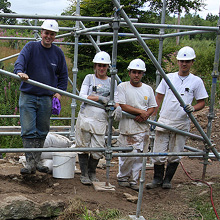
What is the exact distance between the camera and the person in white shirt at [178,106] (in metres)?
5.04

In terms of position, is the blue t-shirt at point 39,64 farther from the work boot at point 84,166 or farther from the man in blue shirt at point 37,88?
the work boot at point 84,166

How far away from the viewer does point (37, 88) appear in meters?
4.71

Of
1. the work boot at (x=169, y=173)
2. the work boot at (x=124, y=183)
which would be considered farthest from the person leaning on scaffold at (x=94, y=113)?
the work boot at (x=169, y=173)

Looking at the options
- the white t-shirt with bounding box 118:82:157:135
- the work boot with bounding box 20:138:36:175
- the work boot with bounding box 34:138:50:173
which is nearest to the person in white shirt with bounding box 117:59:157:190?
the white t-shirt with bounding box 118:82:157:135

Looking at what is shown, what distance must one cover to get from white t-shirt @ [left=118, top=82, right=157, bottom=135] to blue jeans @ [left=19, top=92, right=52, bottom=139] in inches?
38.8

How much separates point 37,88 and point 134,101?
1276 mm

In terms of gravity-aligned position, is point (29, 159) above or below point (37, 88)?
below

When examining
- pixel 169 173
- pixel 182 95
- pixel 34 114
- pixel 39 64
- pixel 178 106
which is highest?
pixel 39 64

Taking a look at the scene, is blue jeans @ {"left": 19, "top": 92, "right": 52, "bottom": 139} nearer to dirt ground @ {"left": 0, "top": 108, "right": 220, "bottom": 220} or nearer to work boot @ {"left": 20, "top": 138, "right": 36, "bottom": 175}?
work boot @ {"left": 20, "top": 138, "right": 36, "bottom": 175}

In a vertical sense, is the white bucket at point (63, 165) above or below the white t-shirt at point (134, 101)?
below

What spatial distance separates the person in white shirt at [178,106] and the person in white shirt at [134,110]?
0.22m

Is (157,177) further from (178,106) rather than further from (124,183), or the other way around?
(178,106)

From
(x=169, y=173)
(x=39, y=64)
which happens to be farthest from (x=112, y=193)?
(x=39, y=64)

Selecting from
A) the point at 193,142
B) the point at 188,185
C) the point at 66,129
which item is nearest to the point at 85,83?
the point at 188,185
